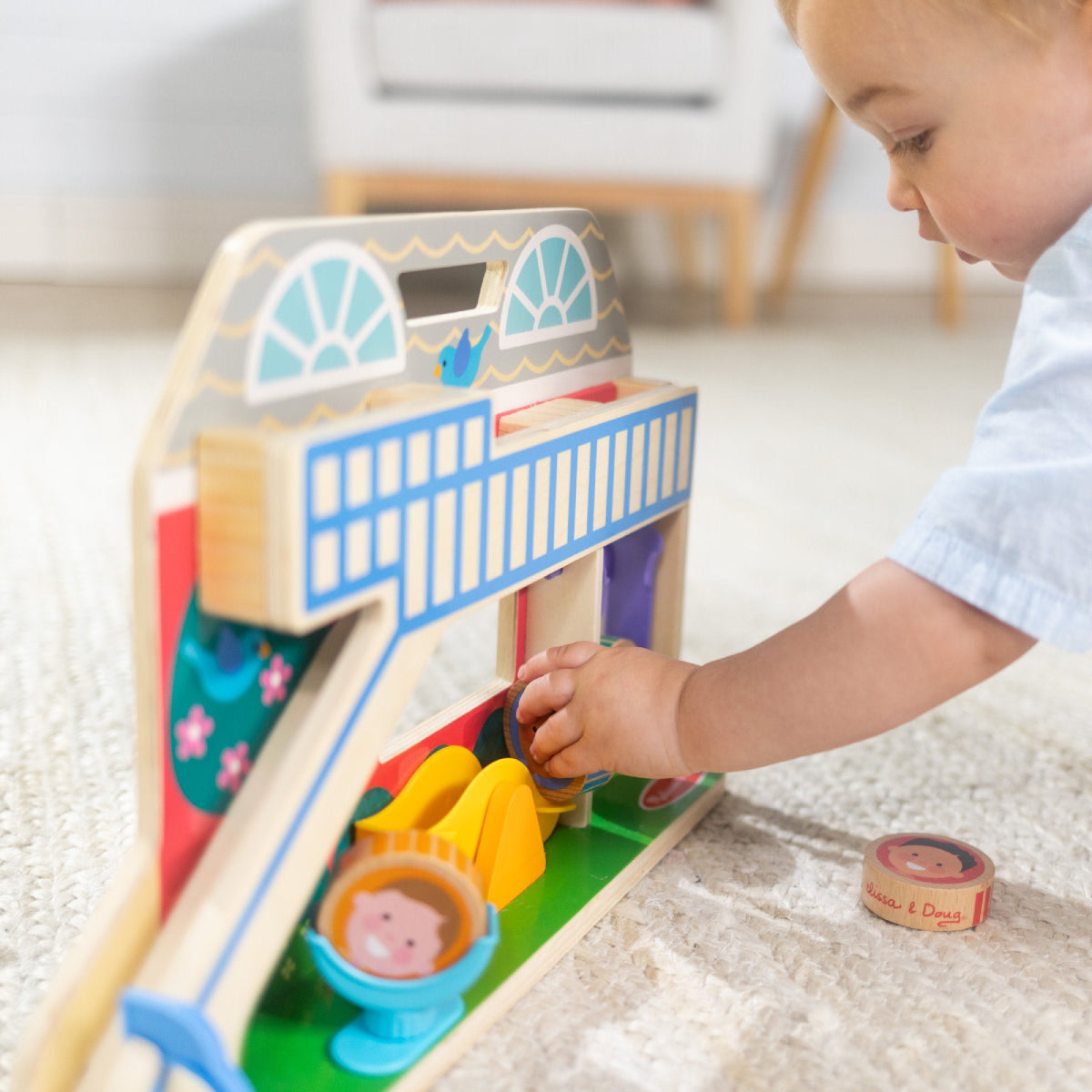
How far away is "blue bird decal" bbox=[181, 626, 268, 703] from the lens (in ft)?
1.20

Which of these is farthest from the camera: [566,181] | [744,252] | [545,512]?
[744,252]

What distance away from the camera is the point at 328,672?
1.31ft

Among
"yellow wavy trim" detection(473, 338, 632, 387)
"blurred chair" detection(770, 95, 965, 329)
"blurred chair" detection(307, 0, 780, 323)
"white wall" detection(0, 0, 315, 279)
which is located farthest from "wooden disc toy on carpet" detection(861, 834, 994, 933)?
"white wall" detection(0, 0, 315, 279)

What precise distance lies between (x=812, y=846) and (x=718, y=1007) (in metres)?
0.14

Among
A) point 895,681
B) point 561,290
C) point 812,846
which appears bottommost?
point 812,846

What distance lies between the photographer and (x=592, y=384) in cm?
56

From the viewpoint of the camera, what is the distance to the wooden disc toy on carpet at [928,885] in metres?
0.49

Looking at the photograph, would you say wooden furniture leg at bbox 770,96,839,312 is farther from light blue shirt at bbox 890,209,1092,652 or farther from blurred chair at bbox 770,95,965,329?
light blue shirt at bbox 890,209,1092,652

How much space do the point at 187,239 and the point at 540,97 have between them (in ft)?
2.54

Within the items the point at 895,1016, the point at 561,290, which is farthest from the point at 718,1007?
the point at 561,290

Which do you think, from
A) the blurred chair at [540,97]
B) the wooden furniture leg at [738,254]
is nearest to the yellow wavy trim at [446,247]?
the blurred chair at [540,97]

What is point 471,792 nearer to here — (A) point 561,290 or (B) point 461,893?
(B) point 461,893

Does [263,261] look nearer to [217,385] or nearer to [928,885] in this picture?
[217,385]

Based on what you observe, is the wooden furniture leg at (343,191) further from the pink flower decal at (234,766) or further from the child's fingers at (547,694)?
the pink flower decal at (234,766)
